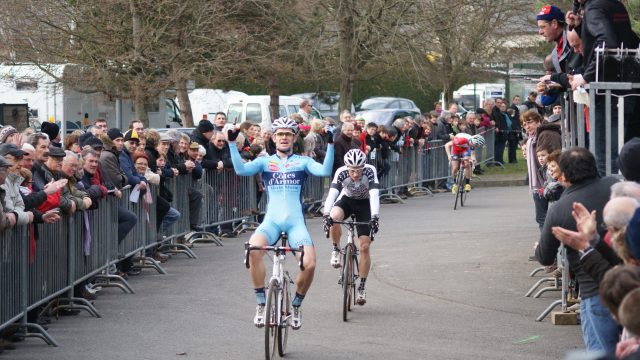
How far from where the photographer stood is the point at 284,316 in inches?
415

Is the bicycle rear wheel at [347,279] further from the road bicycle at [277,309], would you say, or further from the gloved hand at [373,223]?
the road bicycle at [277,309]

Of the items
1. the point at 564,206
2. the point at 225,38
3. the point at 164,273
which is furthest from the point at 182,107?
the point at 564,206

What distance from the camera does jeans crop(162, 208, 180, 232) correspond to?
17.8 meters

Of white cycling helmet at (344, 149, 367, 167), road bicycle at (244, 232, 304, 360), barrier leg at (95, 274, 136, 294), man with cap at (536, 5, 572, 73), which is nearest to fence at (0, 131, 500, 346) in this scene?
barrier leg at (95, 274, 136, 294)

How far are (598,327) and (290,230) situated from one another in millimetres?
4355

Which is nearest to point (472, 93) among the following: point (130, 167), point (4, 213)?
point (130, 167)

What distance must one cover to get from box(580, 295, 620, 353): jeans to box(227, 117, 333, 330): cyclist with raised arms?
383 centimetres

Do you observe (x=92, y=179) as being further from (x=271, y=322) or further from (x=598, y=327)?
(x=598, y=327)

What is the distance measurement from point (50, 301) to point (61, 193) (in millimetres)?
1102

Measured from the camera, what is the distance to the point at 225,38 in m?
32.7

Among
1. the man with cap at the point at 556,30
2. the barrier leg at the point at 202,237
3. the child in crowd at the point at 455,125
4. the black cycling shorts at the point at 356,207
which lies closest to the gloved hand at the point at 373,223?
the black cycling shorts at the point at 356,207

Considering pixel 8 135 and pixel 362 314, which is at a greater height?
pixel 8 135

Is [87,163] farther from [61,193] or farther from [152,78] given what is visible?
[152,78]

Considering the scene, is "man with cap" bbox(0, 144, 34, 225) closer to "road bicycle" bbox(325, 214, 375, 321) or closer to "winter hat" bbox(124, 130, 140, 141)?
"road bicycle" bbox(325, 214, 375, 321)
